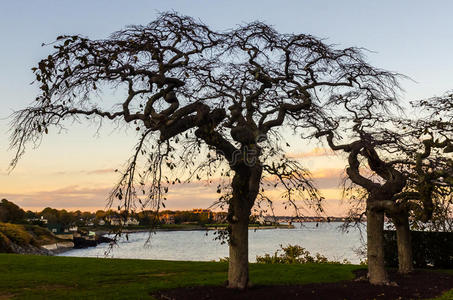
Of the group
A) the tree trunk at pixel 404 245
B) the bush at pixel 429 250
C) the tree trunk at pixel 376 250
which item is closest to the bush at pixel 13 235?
the bush at pixel 429 250

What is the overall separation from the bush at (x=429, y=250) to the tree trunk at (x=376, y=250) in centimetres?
761

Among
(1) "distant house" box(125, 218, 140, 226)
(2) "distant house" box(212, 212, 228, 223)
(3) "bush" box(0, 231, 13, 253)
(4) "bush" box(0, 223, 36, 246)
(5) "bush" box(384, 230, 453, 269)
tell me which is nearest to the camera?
(1) "distant house" box(125, 218, 140, 226)

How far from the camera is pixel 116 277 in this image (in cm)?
1994

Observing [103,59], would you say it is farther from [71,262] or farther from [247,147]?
[71,262]

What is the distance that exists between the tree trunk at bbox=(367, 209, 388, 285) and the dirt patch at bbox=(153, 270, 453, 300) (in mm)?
421

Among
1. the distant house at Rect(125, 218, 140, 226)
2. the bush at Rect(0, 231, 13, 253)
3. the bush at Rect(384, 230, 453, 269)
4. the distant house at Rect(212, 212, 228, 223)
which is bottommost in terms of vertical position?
the bush at Rect(0, 231, 13, 253)

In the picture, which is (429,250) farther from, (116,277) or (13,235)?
(13,235)

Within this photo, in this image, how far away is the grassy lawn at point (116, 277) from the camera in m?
15.9

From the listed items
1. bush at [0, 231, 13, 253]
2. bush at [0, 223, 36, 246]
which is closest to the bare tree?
bush at [0, 231, 13, 253]

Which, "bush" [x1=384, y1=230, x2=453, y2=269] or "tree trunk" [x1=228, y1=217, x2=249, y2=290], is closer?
"tree trunk" [x1=228, y1=217, x2=249, y2=290]

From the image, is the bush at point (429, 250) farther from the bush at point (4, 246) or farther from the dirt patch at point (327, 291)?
the bush at point (4, 246)

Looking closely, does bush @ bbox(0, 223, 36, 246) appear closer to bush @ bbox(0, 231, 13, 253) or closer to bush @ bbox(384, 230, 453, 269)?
bush @ bbox(0, 231, 13, 253)

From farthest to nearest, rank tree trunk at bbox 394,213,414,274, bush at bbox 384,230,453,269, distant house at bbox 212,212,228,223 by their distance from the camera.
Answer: bush at bbox 384,230,453,269
tree trunk at bbox 394,213,414,274
distant house at bbox 212,212,228,223

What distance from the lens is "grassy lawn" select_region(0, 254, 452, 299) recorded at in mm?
15938
